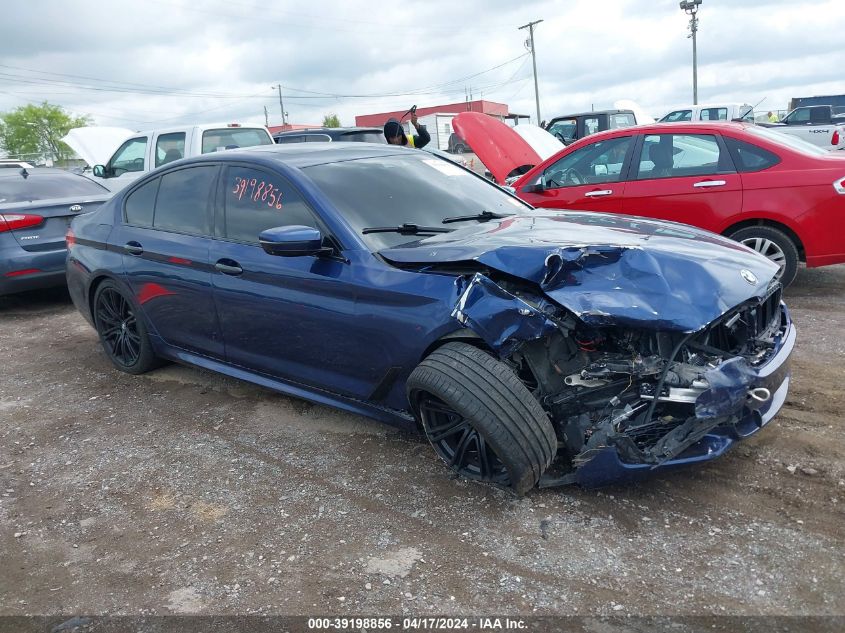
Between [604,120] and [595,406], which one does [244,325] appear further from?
[604,120]

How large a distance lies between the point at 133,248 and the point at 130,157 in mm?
6674

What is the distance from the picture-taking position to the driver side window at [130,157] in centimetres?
1038

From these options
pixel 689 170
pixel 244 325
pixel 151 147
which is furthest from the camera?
pixel 151 147

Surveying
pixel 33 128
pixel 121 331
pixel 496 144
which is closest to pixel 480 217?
pixel 121 331

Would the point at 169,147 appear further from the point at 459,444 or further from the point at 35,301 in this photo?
the point at 459,444

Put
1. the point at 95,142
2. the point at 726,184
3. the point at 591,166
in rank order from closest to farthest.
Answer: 1. the point at 726,184
2. the point at 591,166
3. the point at 95,142

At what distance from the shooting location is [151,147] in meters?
10.1

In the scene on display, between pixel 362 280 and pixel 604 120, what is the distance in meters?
12.7

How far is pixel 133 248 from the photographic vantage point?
4711 mm

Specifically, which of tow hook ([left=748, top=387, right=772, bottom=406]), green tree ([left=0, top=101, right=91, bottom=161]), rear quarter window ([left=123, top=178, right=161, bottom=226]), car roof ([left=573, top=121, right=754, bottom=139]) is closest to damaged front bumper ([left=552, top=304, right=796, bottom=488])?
tow hook ([left=748, top=387, right=772, bottom=406])

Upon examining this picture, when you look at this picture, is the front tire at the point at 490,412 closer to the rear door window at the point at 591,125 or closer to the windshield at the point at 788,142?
the windshield at the point at 788,142

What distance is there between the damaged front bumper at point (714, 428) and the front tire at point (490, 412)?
0.20m

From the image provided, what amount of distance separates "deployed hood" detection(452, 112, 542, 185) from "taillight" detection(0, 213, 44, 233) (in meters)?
5.01

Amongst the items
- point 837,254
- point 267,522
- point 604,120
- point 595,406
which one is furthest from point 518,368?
point 604,120
